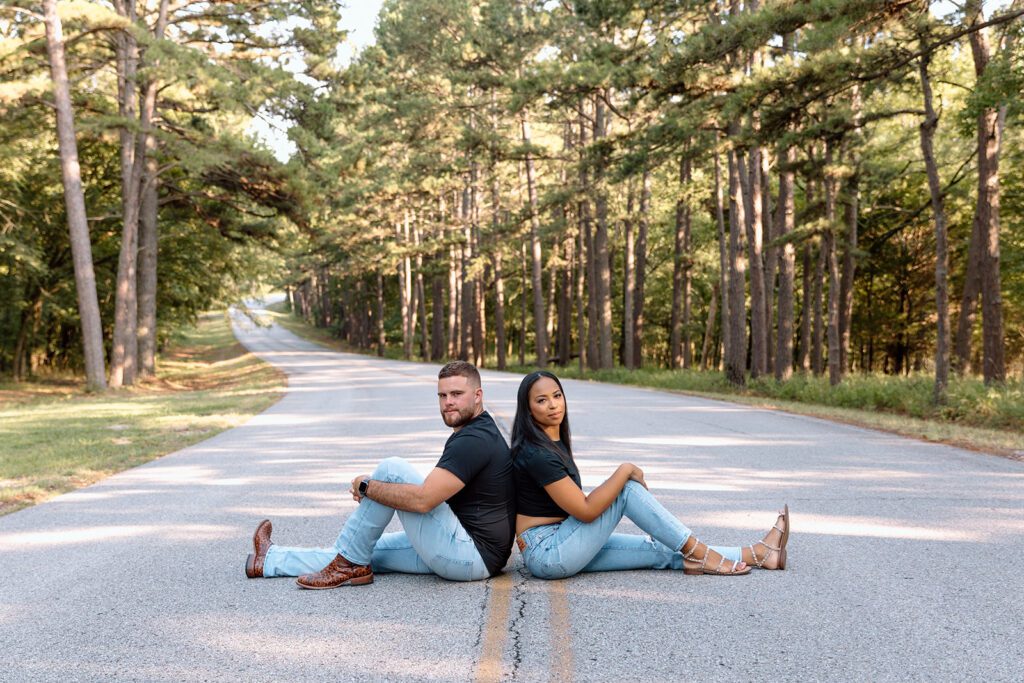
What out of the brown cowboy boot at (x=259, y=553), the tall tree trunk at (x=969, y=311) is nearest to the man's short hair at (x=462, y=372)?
the brown cowboy boot at (x=259, y=553)

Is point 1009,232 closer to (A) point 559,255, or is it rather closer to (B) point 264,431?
(A) point 559,255

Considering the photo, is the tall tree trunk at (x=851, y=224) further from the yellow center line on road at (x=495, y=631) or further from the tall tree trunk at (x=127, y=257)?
the tall tree trunk at (x=127, y=257)

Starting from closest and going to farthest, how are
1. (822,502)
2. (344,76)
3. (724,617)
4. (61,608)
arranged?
(724,617) → (61,608) → (822,502) → (344,76)

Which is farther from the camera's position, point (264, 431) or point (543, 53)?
point (543, 53)

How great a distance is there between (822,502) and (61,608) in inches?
238

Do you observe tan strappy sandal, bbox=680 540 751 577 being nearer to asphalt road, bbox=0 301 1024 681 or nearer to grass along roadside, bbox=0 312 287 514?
asphalt road, bbox=0 301 1024 681

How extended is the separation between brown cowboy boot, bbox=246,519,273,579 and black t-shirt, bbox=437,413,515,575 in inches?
52.4

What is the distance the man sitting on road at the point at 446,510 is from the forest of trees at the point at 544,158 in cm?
1157

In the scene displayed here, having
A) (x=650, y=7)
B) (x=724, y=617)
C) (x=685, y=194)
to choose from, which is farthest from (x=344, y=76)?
(x=724, y=617)

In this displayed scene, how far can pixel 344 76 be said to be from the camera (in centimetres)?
2675

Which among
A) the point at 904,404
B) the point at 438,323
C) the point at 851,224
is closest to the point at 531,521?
the point at 904,404

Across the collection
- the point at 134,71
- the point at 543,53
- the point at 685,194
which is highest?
the point at 543,53

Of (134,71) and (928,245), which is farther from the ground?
(134,71)

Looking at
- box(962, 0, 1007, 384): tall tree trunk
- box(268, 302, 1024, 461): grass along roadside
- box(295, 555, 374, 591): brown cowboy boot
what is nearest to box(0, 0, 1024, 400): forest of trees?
box(962, 0, 1007, 384): tall tree trunk
